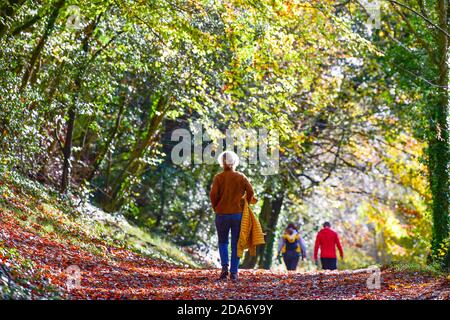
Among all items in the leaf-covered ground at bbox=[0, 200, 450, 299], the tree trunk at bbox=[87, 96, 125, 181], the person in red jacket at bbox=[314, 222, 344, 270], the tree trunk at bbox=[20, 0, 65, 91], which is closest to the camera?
the leaf-covered ground at bbox=[0, 200, 450, 299]

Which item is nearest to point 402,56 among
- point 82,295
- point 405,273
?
point 405,273

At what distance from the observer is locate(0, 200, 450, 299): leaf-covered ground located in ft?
32.1

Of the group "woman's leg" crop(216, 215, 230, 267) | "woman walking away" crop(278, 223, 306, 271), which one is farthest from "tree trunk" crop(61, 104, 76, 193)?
"woman's leg" crop(216, 215, 230, 267)

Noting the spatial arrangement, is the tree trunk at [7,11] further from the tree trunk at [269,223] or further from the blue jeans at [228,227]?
the tree trunk at [269,223]

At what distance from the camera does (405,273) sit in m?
12.7

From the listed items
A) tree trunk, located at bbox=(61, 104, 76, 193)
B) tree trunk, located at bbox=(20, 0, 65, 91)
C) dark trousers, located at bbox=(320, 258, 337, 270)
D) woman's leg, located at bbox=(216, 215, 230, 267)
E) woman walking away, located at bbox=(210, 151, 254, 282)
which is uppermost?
tree trunk, located at bbox=(20, 0, 65, 91)

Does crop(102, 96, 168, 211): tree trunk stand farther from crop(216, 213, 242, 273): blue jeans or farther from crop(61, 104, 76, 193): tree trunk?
crop(216, 213, 242, 273): blue jeans

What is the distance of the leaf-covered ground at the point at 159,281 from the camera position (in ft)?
32.1

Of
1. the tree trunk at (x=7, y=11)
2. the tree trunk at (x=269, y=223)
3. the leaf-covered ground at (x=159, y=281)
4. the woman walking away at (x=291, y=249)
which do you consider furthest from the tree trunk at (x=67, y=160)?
the tree trunk at (x=269, y=223)

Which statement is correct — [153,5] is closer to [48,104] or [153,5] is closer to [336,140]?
[48,104]

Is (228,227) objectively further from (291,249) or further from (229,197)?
(291,249)

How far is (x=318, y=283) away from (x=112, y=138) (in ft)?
31.2

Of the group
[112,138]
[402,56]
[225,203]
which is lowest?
[225,203]

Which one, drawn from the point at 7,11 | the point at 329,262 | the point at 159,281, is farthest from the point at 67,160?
the point at 329,262
